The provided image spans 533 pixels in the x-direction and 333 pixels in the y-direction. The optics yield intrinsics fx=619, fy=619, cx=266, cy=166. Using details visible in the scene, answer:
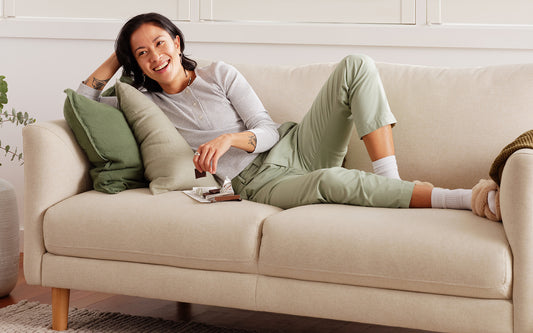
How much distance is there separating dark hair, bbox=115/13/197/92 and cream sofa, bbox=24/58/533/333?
40 centimetres

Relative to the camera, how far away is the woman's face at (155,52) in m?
2.30

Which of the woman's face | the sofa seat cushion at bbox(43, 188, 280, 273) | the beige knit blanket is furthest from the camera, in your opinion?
the woman's face

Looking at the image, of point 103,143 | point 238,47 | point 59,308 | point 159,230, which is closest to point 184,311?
point 59,308

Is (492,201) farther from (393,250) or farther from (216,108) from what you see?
(216,108)

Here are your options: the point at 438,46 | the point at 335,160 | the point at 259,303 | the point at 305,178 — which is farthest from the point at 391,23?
the point at 259,303

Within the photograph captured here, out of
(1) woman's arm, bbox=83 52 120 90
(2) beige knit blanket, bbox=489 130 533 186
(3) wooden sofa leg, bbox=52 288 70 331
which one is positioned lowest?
(3) wooden sofa leg, bbox=52 288 70 331

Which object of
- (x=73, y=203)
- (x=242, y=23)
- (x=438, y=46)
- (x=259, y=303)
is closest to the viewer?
(x=259, y=303)

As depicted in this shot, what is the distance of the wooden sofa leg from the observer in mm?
1981

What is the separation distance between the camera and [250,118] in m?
2.25

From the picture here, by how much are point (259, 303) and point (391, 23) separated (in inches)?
63.6

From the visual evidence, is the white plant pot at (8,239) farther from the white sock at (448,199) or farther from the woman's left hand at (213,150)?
the white sock at (448,199)

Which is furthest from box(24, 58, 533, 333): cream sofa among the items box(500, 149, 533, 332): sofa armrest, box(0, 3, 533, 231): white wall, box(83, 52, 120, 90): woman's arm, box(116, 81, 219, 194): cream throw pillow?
box(0, 3, 533, 231): white wall

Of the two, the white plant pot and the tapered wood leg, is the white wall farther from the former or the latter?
the tapered wood leg

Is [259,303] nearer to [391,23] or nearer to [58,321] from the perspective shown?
[58,321]
